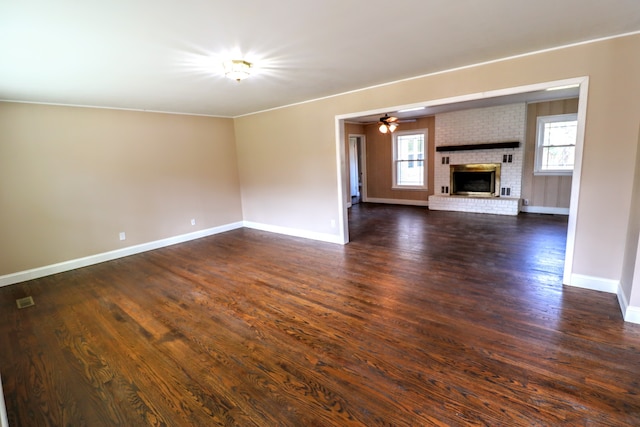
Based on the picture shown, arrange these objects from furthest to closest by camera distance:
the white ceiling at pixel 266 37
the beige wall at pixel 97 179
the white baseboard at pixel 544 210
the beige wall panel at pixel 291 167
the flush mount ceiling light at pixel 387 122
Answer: the white baseboard at pixel 544 210 → the flush mount ceiling light at pixel 387 122 → the beige wall panel at pixel 291 167 → the beige wall at pixel 97 179 → the white ceiling at pixel 266 37

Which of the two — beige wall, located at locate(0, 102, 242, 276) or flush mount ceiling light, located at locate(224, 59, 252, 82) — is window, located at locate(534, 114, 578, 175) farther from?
beige wall, located at locate(0, 102, 242, 276)

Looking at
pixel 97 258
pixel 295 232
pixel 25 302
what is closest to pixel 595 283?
pixel 295 232

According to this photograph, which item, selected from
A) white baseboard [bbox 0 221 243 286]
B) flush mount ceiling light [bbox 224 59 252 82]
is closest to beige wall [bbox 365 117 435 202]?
white baseboard [bbox 0 221 243 286]

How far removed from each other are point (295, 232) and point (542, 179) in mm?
5874

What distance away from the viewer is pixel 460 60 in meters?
3.33

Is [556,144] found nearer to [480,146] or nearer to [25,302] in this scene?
[480,146]

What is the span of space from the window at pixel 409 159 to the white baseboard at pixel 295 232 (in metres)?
4.35

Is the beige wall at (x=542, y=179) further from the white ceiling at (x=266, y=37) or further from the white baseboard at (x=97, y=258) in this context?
the white baseboard at (x=97, y=258)

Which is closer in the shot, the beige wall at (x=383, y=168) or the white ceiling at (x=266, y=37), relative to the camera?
the white ceiling at (x=266, y=37)

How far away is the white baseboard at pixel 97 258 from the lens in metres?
4.22

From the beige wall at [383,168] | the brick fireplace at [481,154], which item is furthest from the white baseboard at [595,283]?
the beige wall at [383,168]

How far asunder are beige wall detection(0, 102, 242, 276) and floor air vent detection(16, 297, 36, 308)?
90 centimetres

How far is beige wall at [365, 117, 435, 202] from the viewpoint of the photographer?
8.62m

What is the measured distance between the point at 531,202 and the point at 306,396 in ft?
24.6
